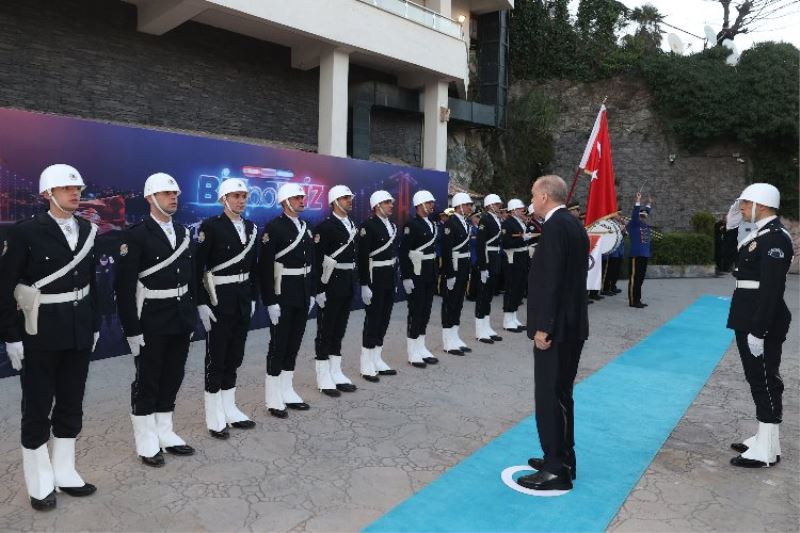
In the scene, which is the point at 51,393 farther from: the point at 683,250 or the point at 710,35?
the point at 710,35

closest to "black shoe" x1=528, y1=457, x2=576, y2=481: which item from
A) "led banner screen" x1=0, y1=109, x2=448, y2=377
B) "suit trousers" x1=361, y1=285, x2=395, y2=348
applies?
"suit trousers" x1=361, y1=285, x2=395, y2=348

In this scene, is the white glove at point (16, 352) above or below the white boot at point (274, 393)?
above

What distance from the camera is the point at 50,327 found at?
11.4ft

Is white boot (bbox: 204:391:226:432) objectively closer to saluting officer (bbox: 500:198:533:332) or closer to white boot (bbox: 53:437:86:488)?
white boot (bbox: 53:437:86:488)

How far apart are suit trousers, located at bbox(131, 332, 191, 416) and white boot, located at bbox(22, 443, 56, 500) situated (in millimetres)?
714

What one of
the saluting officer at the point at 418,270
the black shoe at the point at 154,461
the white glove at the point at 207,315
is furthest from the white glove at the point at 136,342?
the saluting officer at the point at 418,270

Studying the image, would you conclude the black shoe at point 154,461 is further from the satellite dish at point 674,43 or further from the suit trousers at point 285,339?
the satellite dish at point 674,43

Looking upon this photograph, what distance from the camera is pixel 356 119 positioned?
56.4 ft

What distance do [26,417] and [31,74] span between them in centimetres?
1035

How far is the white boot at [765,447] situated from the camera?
4344 mm

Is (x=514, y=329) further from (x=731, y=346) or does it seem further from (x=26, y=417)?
(x=26, y=417)

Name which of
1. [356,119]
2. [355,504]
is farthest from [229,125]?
[355,504]

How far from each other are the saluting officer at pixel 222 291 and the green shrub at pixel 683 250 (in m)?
15.7

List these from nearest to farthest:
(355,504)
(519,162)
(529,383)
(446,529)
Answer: (446,529), (355,504), (529,383), (519,162)
